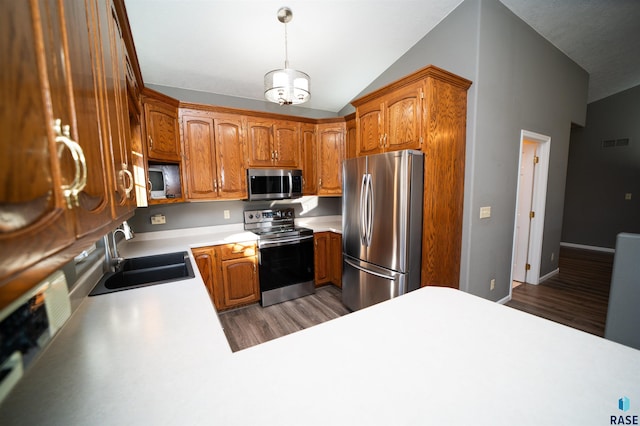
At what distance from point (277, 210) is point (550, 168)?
3.88m

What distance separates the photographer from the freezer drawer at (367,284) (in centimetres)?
218

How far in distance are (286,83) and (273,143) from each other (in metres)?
1.23

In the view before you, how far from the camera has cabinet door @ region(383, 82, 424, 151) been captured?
207 centimetres

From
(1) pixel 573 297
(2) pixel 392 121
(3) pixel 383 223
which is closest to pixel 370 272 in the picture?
(3) pixel 383 223

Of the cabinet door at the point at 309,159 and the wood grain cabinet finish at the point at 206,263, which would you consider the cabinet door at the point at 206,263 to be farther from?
the cabinet door at the point at 309,159

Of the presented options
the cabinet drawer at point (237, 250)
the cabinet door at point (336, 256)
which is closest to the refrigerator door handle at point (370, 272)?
the cabinet door at point (336, 256)

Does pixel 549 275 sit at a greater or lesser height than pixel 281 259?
lesser

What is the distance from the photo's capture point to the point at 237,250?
2.75 metres

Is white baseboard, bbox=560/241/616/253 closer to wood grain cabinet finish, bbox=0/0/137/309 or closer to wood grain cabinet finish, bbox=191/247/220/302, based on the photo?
wood grain cabinet finish, bbox=191/247/220/302

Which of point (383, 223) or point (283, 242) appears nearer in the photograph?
point (383, 223)

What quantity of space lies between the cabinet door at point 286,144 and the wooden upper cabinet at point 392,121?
0.94 metres

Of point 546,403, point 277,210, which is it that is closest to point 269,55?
point 277,210

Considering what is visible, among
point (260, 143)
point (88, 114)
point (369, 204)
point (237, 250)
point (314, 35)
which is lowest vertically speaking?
point (237, 250)

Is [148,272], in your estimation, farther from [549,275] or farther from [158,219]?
[549,275]
